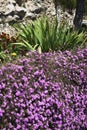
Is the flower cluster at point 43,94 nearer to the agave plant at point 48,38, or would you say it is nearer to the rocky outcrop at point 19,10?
the agave plant at point 48,38

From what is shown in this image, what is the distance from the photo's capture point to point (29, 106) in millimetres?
4812

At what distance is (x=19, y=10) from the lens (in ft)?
37.6

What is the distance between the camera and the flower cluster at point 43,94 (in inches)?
185

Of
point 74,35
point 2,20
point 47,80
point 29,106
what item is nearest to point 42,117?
point 29,106

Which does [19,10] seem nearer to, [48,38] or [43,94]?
[48,38]

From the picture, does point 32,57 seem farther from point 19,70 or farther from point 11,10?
point 11,10

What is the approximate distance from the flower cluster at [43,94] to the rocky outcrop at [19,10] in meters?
5.33

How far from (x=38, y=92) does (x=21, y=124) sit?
0.48 metres

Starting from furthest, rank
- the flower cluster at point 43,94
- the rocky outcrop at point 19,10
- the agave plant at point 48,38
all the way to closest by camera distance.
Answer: the rocky outcrop at point 19,10
the agave plant at point 48,38
the flower cluster at point 43,94

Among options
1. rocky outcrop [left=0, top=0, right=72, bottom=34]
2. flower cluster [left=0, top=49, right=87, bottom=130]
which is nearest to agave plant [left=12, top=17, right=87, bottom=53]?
rocky outcrop [left=0, top=0, right=72, bottom=34]

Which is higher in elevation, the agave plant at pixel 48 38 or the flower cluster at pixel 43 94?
the flower cluster at pixel 43 94

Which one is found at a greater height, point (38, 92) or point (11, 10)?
point (38, 92)

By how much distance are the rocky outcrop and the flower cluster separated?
5.33 meters

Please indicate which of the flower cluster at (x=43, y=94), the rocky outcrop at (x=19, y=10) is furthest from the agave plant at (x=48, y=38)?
the flower cluster at (x=43, y=94)
